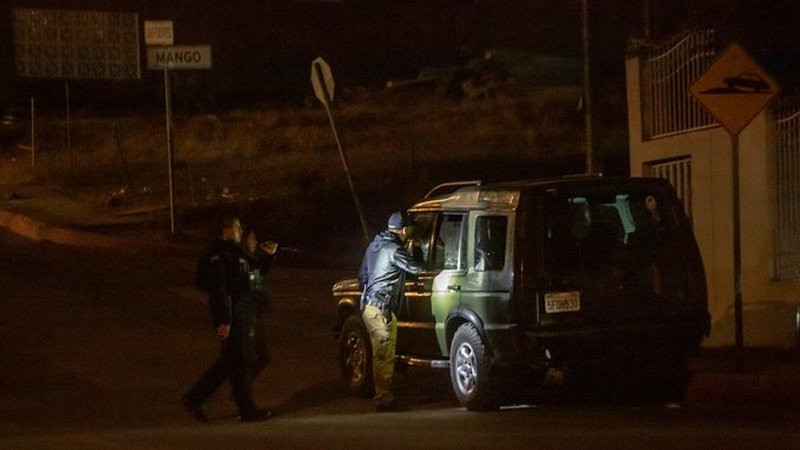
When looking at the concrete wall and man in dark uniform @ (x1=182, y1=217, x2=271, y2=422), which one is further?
the concrete wall

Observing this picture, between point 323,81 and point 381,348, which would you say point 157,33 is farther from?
point 381,348

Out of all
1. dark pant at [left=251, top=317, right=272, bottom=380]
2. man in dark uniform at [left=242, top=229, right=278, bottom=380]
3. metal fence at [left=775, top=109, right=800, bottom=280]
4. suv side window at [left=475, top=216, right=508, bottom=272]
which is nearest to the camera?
suv side window at [left=475, top=216, right=508, bottom=272]

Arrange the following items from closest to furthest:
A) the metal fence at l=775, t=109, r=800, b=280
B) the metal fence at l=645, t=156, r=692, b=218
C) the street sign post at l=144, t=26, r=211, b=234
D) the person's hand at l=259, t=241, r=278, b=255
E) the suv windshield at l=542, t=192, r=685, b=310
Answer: the suv windshield at l=542, t=192, r=685, b=310 < the person's hand at l=259, t=241, r=278, b=255 < the metal fence at l=775, t=109, r=800, b=280 < the metal fence at l=645, t=156, r=692, b=218 < the street sign post at l=144, t=26, r=211, b=234

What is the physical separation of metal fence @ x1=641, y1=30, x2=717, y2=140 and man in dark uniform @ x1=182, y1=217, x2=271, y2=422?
608 cm

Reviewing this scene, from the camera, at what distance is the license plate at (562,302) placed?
10.8 meters

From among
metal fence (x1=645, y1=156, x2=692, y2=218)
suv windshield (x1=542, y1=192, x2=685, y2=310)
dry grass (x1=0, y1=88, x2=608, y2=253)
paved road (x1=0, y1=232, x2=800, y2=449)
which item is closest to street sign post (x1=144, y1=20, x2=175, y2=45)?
paved road (x1=0, y1=232, x2=800, y2=449)

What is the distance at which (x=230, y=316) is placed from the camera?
1163 centimetres

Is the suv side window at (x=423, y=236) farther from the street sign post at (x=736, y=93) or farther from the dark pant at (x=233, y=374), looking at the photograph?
the street sign post at (x=736, y=93)

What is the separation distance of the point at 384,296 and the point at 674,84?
18.7 ft

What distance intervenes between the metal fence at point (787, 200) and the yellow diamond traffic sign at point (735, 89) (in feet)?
6.12

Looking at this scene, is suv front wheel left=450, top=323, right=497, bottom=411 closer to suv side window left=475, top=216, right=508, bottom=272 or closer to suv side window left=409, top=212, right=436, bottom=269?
suv side window left=475, top=216, right=508, bottom=272

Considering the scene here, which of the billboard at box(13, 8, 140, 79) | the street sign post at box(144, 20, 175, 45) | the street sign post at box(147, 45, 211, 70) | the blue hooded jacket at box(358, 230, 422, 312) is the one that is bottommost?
the blue hooded jacket at box(358, 230, 422, 312)

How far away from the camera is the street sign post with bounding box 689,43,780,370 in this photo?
12422mm

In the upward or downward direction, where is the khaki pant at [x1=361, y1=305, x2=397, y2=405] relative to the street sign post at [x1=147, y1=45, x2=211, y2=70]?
downward
